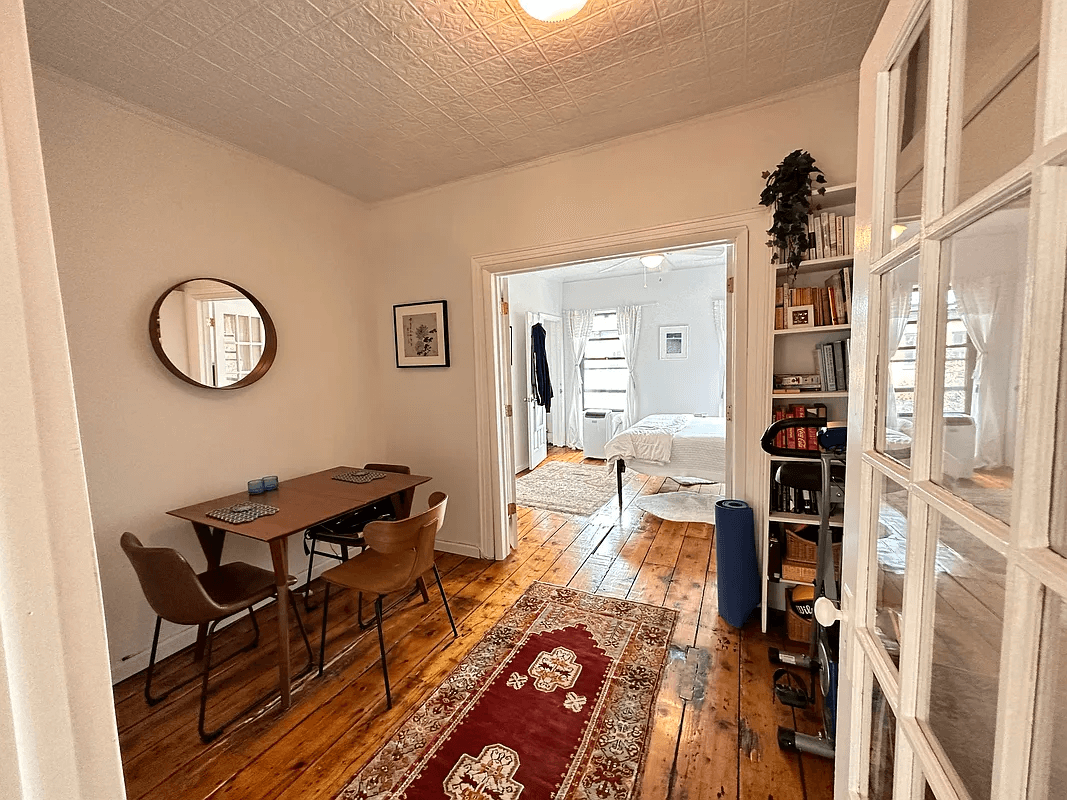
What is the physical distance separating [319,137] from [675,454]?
11.8 ft

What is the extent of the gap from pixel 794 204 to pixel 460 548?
9.83 ft

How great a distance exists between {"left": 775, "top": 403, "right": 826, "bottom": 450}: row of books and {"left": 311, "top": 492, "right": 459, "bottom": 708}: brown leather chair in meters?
1.74

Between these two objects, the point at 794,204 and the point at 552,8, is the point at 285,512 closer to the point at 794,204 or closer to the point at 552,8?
the point at 552,8

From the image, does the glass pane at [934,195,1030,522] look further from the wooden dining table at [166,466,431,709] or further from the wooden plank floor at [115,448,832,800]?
the wooden dining table at [166,466,431,709]

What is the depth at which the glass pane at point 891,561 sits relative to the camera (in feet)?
2.16

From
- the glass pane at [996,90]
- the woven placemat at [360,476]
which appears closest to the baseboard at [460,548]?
the woven placemat at [360,476]

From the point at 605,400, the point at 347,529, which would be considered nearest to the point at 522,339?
the point at 605,400

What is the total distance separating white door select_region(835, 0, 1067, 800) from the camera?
392 mm

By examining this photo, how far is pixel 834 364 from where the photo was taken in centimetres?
208

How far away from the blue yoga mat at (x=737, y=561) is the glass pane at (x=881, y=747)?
5.07 ft

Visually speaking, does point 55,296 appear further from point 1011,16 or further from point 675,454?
point 675,454

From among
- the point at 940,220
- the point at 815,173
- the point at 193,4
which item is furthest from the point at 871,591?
the point at 193,4

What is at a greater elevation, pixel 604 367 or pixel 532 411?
pixel 604 367

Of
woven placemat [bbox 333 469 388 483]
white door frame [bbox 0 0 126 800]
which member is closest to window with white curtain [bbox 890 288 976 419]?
white door frame [bbox 0 0 126 800]
